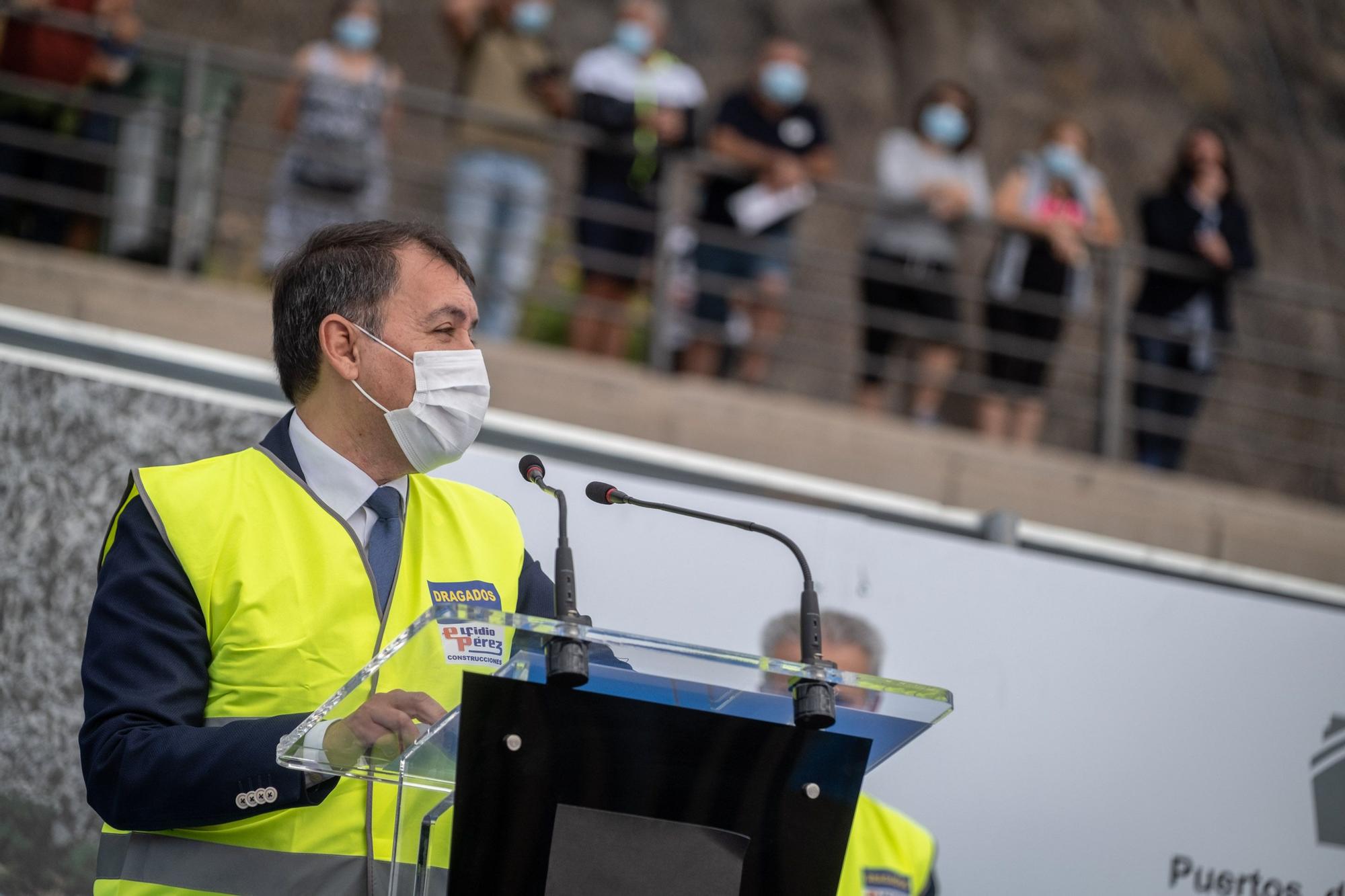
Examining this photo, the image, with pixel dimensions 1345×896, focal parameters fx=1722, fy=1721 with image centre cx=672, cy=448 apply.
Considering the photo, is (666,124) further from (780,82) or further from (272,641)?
(272,641)

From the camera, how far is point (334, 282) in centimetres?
264

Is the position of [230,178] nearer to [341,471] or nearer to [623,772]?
[341,471]

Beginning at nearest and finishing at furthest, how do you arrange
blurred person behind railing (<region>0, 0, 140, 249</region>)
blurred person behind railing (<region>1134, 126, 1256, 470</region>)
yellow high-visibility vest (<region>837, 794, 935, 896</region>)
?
yellow high-visibility vest (<region>837, 794, 935, 896</region>) → blurred person behind railing (<region>0, 0, 140, 249</region>) → blurred person behind railing (<region>1134, 126, 1256, 470</region>)

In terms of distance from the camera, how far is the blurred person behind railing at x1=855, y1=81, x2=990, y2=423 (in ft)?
22.0

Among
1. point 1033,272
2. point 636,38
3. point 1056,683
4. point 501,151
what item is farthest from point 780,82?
point 1056,683

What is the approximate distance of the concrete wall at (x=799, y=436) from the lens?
5629mm

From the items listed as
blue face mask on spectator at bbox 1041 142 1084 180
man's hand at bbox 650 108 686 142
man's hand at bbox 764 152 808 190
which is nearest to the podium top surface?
man's hand at bbox 764 152 808 190

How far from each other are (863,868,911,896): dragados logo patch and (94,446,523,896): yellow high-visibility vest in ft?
4.93

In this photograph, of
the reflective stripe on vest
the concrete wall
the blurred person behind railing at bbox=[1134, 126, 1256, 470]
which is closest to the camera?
the reflective stripe on vest

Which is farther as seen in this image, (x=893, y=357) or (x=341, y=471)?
(x=893, y=357)

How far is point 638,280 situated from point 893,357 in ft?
3.53

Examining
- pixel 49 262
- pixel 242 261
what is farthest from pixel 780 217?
pixel 242 261

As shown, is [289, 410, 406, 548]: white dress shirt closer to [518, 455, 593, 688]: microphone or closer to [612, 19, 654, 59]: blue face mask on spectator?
[518, 455, 593, 688]: microphone

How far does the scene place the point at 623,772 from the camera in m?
2.09
